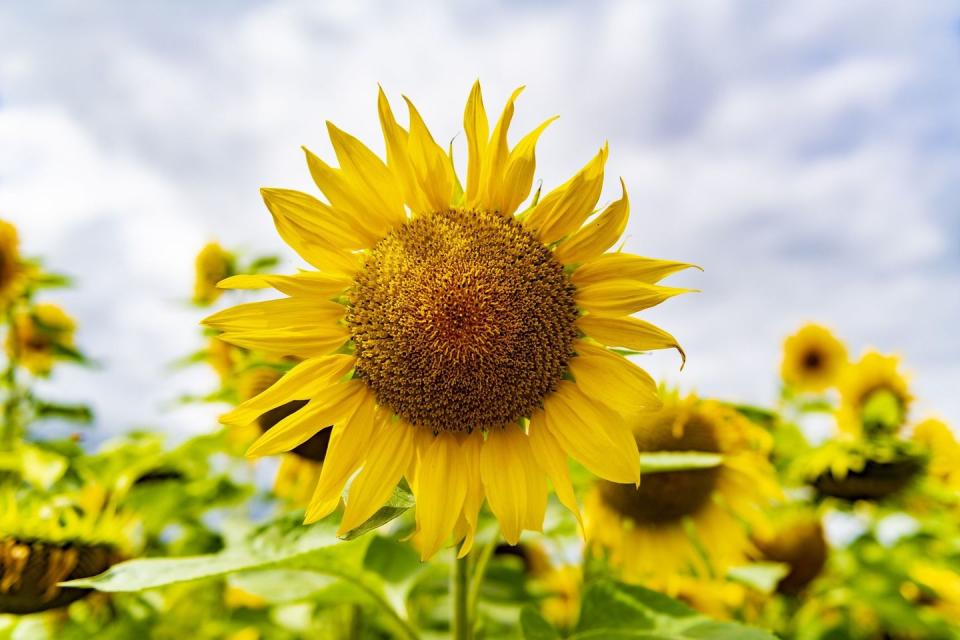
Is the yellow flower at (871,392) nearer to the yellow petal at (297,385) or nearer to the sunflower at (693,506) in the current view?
the sunflower at (693,506)

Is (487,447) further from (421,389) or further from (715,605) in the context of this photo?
(715,605)

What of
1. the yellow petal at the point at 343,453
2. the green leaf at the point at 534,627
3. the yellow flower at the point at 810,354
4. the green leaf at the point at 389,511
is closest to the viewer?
the green leaf at the point at 389,511

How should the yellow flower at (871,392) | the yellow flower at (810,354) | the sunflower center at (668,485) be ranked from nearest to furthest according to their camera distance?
the sunflower center at (668,485) → the yellow flower at (871,392) → the yellow flower at (810,354)

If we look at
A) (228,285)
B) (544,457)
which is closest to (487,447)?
(544,457)

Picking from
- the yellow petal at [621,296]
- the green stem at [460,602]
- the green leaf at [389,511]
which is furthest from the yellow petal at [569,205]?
the green stem at [460,602]

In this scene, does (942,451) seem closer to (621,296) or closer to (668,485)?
(668,485)
